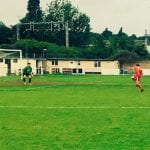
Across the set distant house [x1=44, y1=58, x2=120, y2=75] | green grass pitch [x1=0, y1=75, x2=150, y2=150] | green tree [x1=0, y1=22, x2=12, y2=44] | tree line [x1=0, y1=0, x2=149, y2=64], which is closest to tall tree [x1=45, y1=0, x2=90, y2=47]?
tree line [x1=0, y1=0, x2=149, y2=64]

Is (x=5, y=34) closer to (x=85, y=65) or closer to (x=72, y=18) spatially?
(x=72, y=18)

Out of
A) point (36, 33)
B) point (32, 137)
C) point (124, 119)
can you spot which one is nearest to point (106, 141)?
point (32, 137)

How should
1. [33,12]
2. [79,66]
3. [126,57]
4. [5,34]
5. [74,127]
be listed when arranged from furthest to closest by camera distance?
[33,12], [5,34], [126,57], [79,66], [74,127]

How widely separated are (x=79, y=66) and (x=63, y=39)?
124ft

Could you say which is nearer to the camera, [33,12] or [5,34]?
[5,34]

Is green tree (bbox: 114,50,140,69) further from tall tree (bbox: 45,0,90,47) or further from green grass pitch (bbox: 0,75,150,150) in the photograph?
green grass pitch (bbox: 0,75,150,150)

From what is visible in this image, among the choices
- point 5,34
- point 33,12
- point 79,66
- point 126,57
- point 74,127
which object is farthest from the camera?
point 33,12

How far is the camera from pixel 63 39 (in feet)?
477

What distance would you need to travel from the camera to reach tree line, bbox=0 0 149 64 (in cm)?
11562

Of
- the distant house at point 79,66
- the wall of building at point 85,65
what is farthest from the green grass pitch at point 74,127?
the wall of building at point 85,65

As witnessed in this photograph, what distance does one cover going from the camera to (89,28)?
5940 inches

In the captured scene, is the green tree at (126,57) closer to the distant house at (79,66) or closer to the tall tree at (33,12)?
the distant house at (79,66)

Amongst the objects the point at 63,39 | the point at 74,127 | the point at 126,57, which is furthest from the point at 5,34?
the point at 74,127

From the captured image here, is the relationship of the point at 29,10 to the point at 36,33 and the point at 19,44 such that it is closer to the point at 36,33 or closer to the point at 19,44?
the point at 36,33
